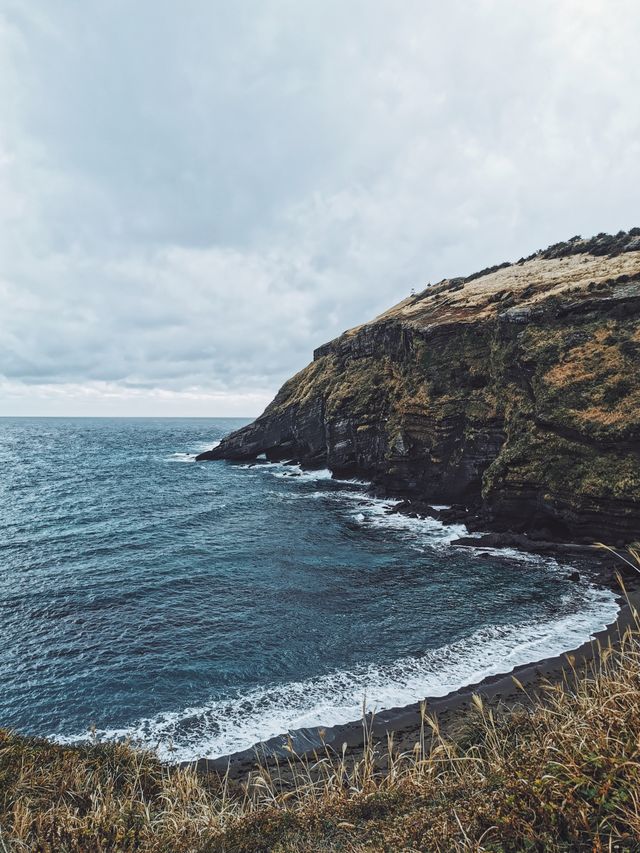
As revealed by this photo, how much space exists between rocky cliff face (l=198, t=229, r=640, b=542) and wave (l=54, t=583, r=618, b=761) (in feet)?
47.3

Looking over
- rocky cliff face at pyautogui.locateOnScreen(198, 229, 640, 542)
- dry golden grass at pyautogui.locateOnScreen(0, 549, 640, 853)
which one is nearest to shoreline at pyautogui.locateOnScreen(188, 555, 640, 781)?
dry golden grass at pyautogui.locateOnScreen(0, 549, 640, 853)

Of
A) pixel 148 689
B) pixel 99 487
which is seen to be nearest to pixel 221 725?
pixel 148 689

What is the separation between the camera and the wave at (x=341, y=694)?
600 inches

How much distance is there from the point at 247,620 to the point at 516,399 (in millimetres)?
32899

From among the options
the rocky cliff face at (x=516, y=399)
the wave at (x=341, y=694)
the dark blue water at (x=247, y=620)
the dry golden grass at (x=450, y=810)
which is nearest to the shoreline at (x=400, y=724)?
the wave at (x=341, y=694)

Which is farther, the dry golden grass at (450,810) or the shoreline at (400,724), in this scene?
the shoreline at (400,724)

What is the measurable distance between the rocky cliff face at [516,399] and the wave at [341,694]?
14415 mm

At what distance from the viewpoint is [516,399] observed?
41406mm

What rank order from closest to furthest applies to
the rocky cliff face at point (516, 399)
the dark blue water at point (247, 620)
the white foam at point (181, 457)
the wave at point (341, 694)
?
1. the wave at point (341, 694)
2. the dark blue water at point (247, 620)
3. the rocky cliff face at point (516, 399)
4. the white foam at point (181, 457)

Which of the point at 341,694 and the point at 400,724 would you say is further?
the point at 341,694

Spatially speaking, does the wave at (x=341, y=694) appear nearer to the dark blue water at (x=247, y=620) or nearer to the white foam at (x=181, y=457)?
the dark blue water at (x=247, y=620)

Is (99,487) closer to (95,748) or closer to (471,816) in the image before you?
(95,748)

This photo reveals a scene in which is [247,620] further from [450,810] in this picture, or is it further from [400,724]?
[450,810]

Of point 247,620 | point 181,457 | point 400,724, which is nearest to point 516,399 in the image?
point 247,620
